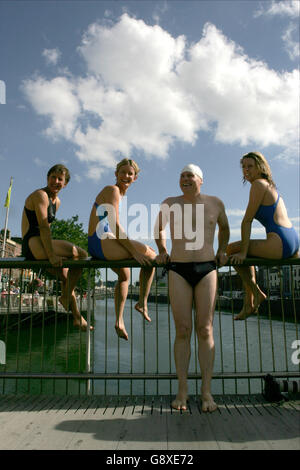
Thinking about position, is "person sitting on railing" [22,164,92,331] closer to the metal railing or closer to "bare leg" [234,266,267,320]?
the metal railing

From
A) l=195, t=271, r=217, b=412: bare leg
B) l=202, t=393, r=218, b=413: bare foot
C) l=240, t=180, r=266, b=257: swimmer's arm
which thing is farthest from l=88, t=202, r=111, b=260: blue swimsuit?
l=202, t=393, r=218, b=413: bare foot

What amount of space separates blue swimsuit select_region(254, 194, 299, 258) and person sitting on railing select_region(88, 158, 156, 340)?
4.04 ft

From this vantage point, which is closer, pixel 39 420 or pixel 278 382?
pixel 39 420

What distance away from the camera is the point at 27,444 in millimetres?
2258

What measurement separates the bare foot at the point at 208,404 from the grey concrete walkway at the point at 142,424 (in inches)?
1.9

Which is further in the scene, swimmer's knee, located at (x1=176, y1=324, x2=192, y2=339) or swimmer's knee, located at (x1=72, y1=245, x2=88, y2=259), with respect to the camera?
swimmer's knee, located at (x1=72, y1=245, x2=88, y2=259)

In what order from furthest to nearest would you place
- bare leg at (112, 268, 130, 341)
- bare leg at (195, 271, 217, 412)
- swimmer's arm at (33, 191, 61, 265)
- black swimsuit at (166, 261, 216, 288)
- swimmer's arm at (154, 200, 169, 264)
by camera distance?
bare leg at (112, 268, 130, 341), swimmer's arm at (33, 191, 61, 265), swimmer's arm at (154, 200, 169, 264), black swimsuit at (166, 261, 216, 288), bare leg at (195, 271, 217, 412)

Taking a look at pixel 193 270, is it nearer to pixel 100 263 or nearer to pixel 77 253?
pixel 100 263

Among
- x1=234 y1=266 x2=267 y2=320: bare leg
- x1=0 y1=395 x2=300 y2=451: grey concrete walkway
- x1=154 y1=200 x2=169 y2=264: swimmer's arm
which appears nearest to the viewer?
x1=0 y1=395 x2=300 y2=451: grey concrete walkway

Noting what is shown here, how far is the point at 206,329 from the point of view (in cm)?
299

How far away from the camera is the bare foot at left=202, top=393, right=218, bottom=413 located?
282 centimetres
